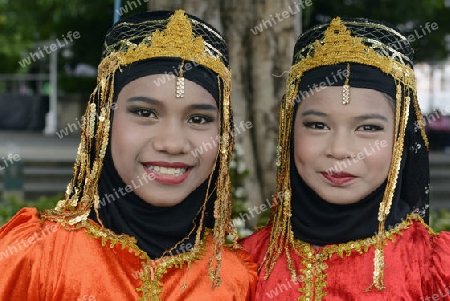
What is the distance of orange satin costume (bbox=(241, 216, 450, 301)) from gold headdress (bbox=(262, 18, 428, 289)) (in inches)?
1.6

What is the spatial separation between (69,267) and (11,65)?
21086 mm

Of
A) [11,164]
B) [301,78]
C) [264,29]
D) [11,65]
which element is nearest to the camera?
[301,78]

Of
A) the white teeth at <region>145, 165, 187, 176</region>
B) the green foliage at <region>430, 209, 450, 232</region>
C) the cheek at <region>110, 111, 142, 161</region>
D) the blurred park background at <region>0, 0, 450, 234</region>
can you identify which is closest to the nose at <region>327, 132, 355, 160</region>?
the white teeth at <region>145, 165, 187, 176</region>

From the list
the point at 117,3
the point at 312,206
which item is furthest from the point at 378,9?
the point at 312,206

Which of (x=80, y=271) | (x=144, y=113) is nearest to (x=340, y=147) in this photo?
(x=144, y=113)

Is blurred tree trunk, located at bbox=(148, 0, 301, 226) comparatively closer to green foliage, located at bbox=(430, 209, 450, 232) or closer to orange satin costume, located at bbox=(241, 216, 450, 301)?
green foliage, located at bbox=(430, 209, 450, 232)

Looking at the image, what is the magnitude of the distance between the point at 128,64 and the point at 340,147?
2.81 feet

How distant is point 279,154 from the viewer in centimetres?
262

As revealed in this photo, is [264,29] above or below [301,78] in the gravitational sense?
above

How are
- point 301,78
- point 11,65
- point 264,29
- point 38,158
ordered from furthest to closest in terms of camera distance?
point 11,65, point 38,158, point 264,29, point 301,78

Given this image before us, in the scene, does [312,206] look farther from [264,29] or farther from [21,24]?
[21,24]

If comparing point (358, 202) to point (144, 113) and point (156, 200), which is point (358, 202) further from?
point (144, 113)

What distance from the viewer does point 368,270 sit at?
2.35 meters

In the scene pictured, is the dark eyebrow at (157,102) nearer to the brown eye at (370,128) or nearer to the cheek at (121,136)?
the cheek at (121,136)
